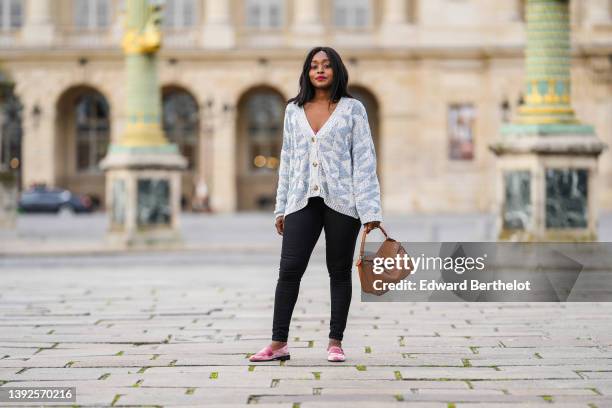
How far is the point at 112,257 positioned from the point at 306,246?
11.7 m

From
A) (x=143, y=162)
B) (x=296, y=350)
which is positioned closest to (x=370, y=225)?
(x=296, y=350)

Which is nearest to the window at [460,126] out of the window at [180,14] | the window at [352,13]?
the window at [352,13]

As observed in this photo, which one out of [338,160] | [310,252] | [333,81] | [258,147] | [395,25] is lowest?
[258,147]

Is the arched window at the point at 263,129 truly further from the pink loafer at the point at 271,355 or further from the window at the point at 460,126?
the pink loafer at the point at 271,355

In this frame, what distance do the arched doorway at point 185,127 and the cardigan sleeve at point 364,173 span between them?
4273 centimetres

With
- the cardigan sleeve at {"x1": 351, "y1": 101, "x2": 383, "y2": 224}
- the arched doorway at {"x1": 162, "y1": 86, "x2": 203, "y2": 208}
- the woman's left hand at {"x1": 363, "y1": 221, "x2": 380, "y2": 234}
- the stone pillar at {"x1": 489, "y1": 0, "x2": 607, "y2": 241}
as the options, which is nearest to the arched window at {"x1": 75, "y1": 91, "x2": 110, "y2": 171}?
the arched doorway at {"x1": 162, "y1": 86, "x2": 203, "y2": 208}

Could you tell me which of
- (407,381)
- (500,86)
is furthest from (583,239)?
(500,86)

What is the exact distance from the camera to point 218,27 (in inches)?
1836

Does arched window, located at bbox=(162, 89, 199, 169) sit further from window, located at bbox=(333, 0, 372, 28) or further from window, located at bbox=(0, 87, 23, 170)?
window, located at bbox=(333, 0, 372, 28)

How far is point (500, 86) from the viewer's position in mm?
45250

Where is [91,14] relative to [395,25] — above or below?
above

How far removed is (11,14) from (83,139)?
6.30m

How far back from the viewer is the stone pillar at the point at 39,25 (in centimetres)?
4697

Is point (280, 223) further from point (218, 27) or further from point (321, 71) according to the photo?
point (218, 27)
